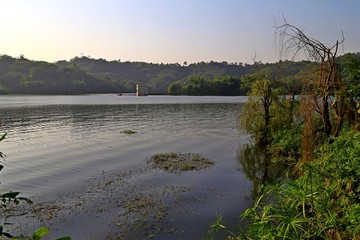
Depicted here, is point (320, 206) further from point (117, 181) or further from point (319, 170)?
point (117, 181)

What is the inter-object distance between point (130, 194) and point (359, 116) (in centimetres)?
1243

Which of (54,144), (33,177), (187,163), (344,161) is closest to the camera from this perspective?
(344,161)

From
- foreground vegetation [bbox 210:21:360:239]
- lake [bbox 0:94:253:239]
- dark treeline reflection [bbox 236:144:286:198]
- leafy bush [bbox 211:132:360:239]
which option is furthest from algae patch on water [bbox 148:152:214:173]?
leafy bush [bbox 211:132:360:239]

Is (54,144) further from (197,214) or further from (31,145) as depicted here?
(197,214)

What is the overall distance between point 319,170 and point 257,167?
53.9 ft

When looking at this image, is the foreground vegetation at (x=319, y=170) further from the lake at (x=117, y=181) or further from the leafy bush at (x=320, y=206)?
the lake at (x=117, y=181)

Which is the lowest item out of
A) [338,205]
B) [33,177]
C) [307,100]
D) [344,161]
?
[33,177]

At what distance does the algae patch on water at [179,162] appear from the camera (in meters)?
25.4

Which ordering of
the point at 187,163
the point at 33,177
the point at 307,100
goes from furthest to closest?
the point at 187,163 → the point at 33,177 → the point at 307,100

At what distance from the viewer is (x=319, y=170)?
9766mm

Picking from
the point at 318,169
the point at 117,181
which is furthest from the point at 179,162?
the point at 318,169

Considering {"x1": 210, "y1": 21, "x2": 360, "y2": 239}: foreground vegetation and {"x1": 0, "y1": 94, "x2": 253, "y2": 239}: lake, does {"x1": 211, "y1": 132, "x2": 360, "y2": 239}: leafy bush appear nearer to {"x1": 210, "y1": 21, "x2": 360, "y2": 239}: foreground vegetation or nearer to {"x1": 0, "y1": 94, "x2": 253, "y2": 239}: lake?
{"x1": 210, "y1": 21, "x2": 360, "y2": 239}: foreground vegetation

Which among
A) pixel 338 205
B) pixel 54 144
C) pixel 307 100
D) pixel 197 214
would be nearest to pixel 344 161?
pixel 338 205

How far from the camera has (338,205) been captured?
27.0ft
